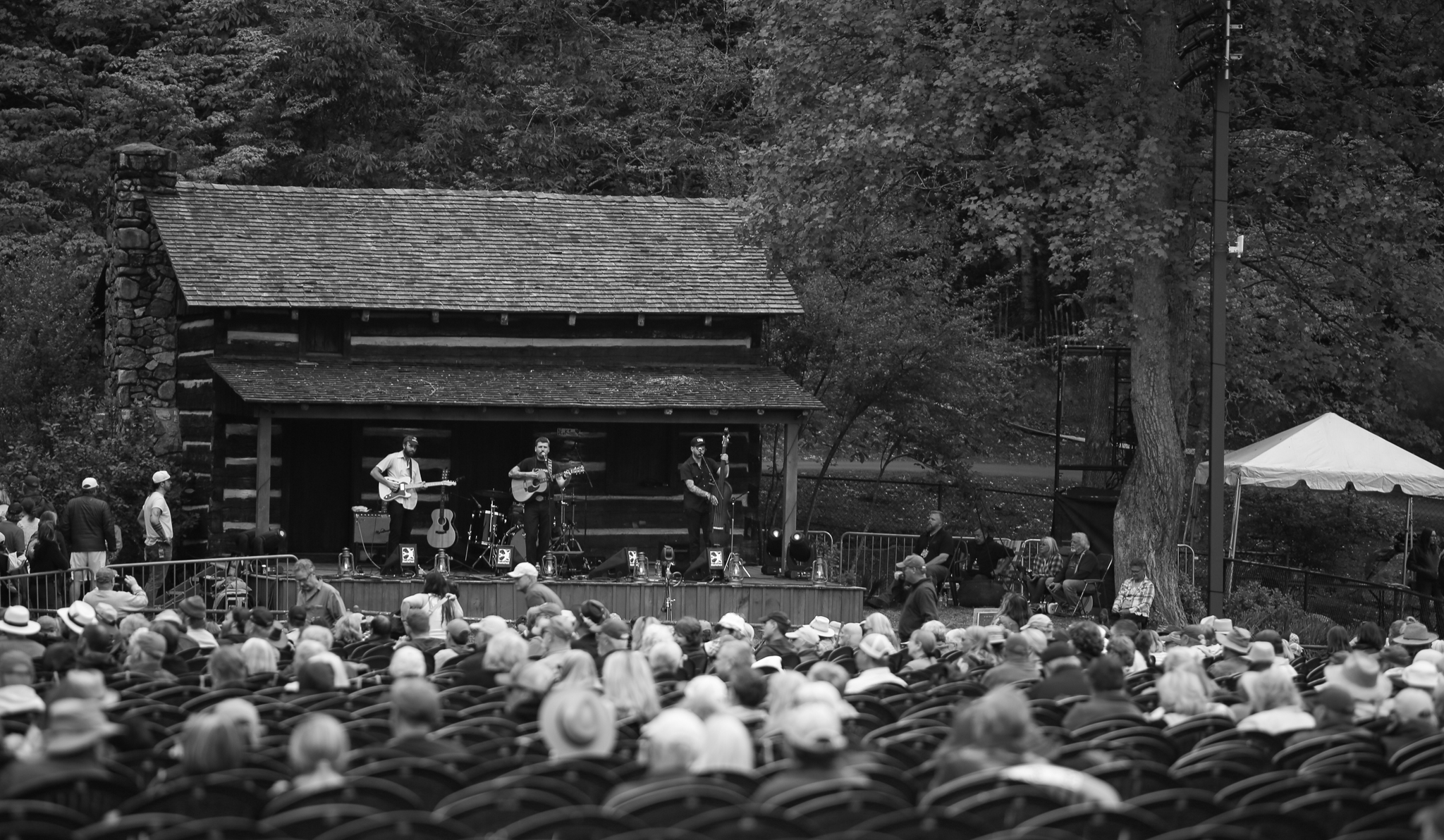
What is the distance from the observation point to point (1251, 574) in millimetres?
28734

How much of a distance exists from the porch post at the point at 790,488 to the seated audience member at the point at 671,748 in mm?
15239

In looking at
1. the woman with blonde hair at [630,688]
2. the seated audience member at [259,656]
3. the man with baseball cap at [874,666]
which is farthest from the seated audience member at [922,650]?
the seated audience member at [259,656]

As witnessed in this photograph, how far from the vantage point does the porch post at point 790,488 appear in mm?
23406

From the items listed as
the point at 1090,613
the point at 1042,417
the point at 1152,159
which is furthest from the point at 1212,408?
the point at 1042,417

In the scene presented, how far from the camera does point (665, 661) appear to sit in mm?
11289

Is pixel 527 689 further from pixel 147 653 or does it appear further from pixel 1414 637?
pixel 1414 637

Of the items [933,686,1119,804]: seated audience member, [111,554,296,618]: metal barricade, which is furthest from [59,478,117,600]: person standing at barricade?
[933,686,1119,804]: seated audience member

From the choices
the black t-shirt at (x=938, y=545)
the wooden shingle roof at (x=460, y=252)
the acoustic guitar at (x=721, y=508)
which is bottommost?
the black t-shirt at (x=938, y=545)

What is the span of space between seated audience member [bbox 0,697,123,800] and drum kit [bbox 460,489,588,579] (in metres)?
13.3

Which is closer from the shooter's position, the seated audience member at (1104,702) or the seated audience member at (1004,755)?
the seated audience member at (1004,755)

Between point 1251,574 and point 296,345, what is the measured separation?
1551cm

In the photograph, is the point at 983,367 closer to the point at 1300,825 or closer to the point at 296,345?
the point at 296,345

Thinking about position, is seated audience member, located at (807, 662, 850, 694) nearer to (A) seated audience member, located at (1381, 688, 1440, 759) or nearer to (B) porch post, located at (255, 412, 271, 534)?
(A) seated audience member, located at (1381, 688, 1440, 759)

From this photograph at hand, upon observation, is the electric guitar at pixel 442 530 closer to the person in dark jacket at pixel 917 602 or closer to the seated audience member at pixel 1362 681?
the person in dark jacket at pixel 917 602
